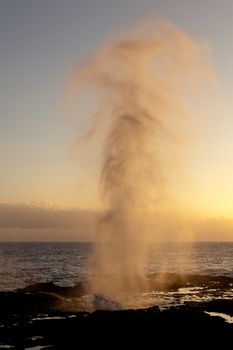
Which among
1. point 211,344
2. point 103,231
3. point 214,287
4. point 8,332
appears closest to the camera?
point 211,344

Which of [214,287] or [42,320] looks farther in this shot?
[214,287]

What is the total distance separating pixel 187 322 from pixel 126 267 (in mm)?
26597

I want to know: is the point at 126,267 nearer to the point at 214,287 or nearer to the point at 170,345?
the point at 214,287

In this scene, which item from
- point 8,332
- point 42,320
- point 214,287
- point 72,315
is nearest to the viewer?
point 8,332

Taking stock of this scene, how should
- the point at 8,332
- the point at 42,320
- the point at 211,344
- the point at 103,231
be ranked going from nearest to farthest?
the point at 211,344
the point at 8,332
the point at 42,320
the point at 103,231

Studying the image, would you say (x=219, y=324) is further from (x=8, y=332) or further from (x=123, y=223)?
(x=123, y=223)

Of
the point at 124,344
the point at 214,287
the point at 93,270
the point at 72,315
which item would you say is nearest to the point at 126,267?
the point at 93,270

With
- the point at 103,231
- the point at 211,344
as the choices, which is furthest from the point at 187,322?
the point at 103,231

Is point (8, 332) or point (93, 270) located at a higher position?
point (93, 270)

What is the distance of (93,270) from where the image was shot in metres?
58.7

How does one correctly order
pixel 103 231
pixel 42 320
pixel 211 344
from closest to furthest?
1. pixel 211 344
2. pixel 42 320
3. pixel 103 231

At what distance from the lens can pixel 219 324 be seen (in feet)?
109

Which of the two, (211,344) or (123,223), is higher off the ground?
(123,223)

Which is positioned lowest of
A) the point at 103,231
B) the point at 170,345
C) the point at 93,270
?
the point at 170,345
